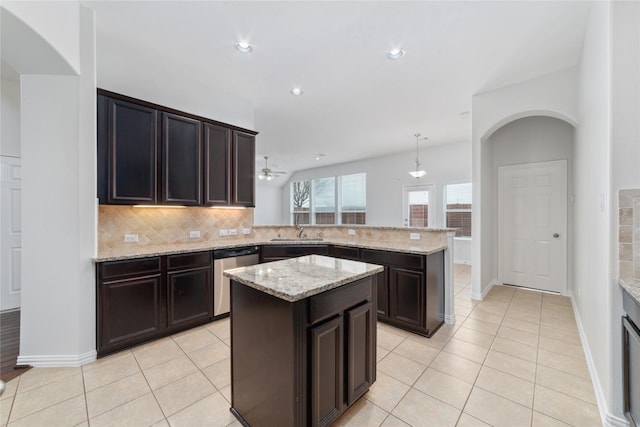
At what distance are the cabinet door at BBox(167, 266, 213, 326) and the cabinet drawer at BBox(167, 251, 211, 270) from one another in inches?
2.1

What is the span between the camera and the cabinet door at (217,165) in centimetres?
331

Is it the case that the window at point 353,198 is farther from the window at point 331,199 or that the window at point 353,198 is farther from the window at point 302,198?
the window at point 302,198

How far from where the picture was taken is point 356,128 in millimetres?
5273

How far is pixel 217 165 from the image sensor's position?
3.43 m

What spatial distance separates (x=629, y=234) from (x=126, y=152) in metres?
4.06

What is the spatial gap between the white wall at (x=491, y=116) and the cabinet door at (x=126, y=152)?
421 cm

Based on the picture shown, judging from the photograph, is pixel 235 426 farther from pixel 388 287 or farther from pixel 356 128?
pixel 356 128

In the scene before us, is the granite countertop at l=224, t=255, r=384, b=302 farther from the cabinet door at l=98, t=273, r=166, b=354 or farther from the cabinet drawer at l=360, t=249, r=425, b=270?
the cabinet door at l=98, t=273, r=166, b=354

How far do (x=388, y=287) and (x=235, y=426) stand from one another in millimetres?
1933

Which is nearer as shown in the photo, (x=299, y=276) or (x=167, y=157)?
(x=299, y=276)

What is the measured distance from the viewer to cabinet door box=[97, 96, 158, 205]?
253 cm

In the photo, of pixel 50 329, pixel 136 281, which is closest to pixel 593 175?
pixel 136 281

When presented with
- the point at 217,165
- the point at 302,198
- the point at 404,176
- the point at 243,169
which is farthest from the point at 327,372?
the point at 302,198

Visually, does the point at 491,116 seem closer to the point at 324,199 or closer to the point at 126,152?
the point at 126,152
